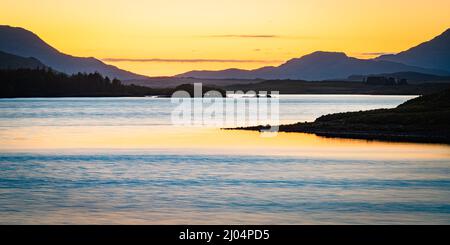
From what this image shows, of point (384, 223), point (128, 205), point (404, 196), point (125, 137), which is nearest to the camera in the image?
point (384, 223)

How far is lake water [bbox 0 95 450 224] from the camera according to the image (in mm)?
26406

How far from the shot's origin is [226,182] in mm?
36594

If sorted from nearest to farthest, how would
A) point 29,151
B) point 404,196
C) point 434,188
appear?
1. point 404,196
2. point 434,188
3. point 29,151

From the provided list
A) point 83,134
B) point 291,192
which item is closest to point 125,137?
point 83,134

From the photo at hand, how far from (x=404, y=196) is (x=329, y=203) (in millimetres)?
4150

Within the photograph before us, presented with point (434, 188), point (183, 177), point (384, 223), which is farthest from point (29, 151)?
point (384, 223)

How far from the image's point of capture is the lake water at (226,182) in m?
26.4

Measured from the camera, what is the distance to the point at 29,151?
56.8 meters

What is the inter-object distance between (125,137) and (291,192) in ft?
136
